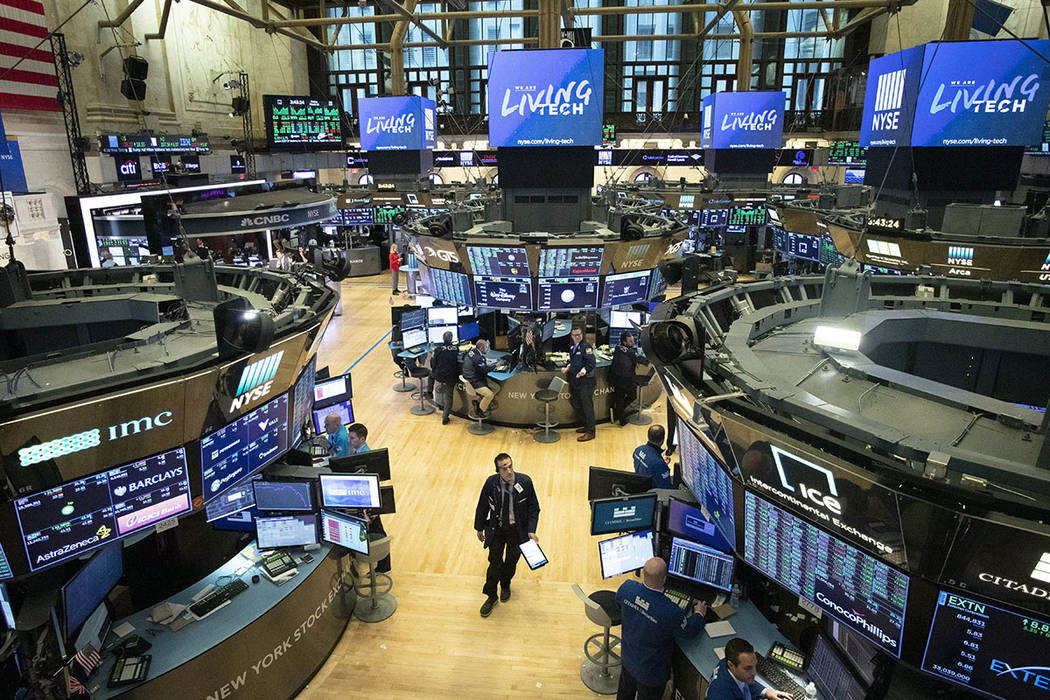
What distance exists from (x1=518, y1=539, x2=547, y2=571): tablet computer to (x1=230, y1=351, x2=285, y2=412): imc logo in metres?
2.77

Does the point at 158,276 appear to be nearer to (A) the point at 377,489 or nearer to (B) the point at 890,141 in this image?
(A) the point at 377,489

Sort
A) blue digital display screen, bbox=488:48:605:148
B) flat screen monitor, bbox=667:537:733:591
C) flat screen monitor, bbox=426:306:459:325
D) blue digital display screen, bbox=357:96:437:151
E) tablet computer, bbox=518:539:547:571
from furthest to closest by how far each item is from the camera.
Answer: blue digital display screen, bbox=357:96:437:151 < flat screen monitor, bbox=426:306:459:325 < blue digital display screen, bbox=488:48:605:148 < tablet computer, bbox=518:539:547:571 < flat screen monitor, bbox=667:537:733:591

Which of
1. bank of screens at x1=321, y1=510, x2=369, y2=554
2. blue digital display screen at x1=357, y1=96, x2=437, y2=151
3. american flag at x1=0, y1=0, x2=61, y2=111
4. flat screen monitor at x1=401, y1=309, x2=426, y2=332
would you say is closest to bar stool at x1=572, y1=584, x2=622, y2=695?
bank of screens at x1=321, y1=510, x2=369, y2=554

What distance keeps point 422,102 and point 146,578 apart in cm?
1749

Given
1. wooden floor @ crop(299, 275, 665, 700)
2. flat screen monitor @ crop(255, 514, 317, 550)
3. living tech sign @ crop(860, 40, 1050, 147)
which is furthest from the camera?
living tech sign @ crop(860, 40, 1050, 147)

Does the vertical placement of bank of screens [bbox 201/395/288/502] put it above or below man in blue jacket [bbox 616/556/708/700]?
above

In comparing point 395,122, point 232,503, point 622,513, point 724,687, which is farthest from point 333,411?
point 395,122

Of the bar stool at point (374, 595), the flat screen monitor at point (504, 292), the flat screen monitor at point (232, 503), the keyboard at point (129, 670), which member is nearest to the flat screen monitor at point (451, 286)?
the flat screen monitor at point (504, 292)

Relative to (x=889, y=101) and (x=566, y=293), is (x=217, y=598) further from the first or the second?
(x=889, y=101)

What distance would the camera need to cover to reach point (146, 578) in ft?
19.4

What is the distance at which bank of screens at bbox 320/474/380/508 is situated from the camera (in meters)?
5.65

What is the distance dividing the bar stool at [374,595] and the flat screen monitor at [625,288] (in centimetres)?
629

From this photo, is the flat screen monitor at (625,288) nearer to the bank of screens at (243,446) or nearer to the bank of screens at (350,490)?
the bank of screens at (350,490)

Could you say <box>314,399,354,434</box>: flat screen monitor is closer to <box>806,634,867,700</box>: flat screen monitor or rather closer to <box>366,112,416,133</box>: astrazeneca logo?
<box>806,634,867,700</box>: flat screen monitor
